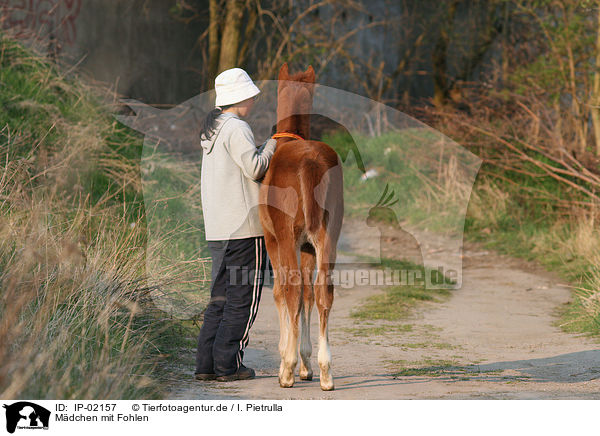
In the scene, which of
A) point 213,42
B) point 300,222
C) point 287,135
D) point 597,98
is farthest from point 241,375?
point 213,42

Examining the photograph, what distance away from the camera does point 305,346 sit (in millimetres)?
4617

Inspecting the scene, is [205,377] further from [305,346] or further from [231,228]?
[231,228]

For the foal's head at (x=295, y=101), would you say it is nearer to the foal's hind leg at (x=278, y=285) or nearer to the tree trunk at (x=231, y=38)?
the foal's hind leg at (x=278, y=285)

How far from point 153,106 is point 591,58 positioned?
698cm

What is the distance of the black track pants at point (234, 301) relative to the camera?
187 inches

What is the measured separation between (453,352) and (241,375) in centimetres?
195

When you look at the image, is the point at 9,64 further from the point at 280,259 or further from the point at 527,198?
the point at 527,198

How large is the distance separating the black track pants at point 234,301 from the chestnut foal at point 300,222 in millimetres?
240

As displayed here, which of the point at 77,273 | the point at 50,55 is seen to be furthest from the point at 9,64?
the point at 77,273

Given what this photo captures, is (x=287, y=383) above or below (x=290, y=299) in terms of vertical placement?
below

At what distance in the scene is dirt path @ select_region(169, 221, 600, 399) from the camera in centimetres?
445

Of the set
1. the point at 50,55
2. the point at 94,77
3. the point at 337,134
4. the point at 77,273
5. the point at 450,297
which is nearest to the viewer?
the point at 77,273

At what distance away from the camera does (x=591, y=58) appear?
10.9m

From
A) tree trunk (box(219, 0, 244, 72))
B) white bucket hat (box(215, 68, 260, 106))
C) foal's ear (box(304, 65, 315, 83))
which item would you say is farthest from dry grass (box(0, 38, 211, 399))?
tree trunk (box(219, 0, 244, 72))
